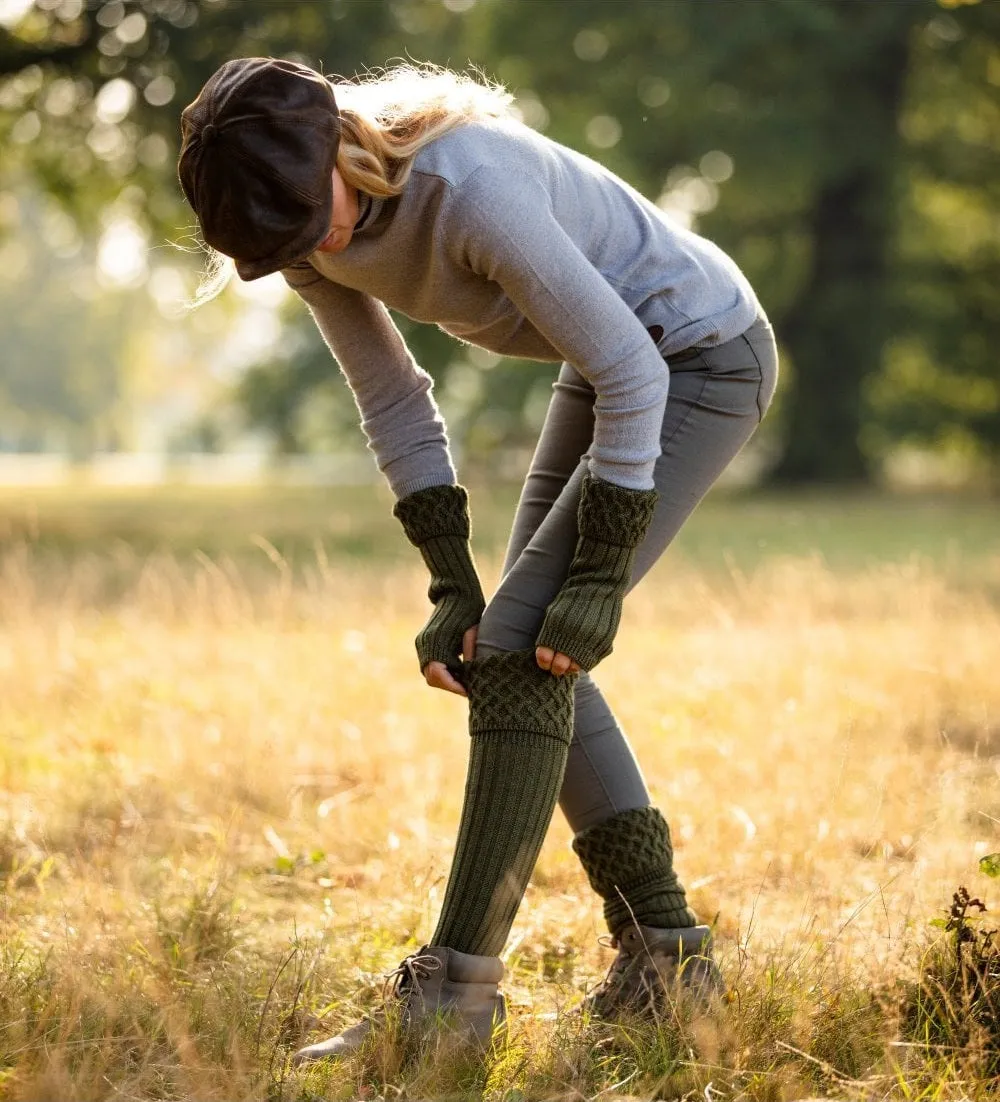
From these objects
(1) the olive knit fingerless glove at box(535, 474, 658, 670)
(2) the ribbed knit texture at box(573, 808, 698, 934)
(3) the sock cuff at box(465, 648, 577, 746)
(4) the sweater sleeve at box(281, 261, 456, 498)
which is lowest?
(2) the ribbed knit texture at box(573, 808, 698, 934)

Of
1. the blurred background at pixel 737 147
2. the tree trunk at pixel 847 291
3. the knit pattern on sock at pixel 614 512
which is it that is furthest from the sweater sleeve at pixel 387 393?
the tree trunk at pixel 847 291

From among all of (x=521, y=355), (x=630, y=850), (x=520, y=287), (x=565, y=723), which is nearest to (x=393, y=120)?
(x=520, y=287)

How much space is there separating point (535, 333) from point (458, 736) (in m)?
2.27

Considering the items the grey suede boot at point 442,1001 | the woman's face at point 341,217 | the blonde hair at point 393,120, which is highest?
the blonde hair at point 393,120

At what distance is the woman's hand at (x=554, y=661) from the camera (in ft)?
7.48

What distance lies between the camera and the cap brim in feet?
7.11

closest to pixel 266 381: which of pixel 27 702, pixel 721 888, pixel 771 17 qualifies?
pixel 771 17

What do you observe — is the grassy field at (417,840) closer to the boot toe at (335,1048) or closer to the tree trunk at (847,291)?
the boot toe at (335,1048)

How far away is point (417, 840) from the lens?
11.4 ft

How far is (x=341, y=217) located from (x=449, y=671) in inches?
32.2

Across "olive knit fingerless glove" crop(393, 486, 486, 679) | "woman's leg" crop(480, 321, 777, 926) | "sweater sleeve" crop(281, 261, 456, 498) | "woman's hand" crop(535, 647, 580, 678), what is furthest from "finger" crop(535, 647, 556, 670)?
"sweater sleeve" crop(281, 261, 456, 498)

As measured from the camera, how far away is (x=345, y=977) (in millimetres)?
2686

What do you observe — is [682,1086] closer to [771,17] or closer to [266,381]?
[771,17]

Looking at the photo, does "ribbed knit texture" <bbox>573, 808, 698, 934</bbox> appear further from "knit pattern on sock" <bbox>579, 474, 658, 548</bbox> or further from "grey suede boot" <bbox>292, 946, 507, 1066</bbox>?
"knit pattern on sock" <bbox>579, 474, 658, 548</bbox>
